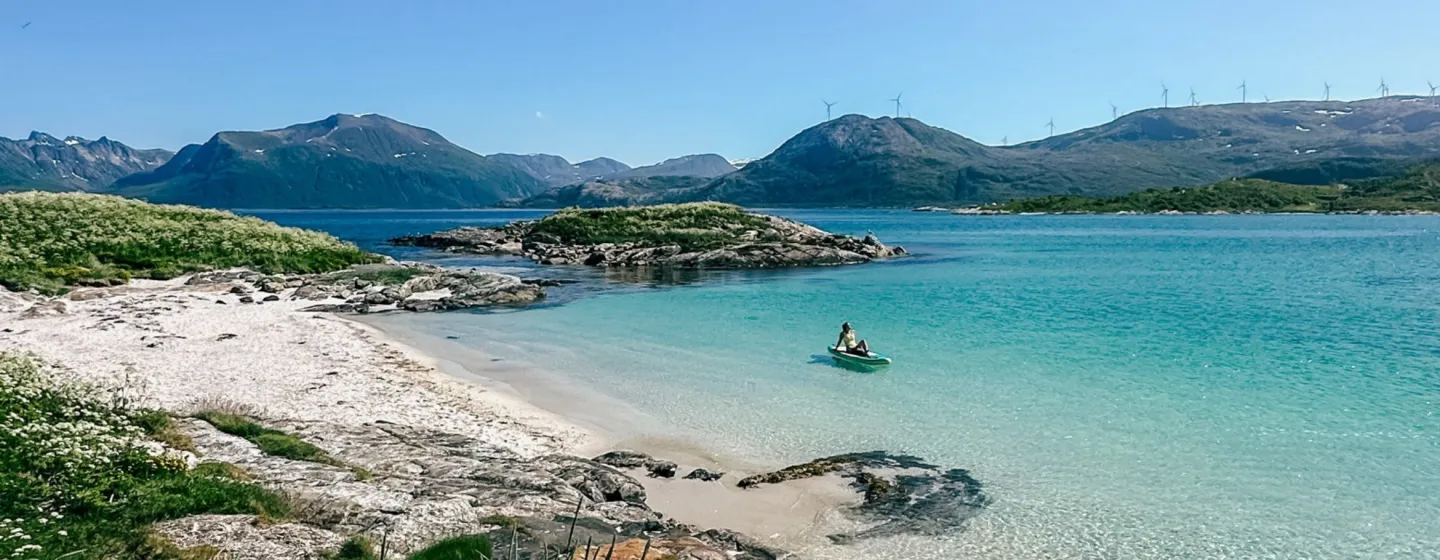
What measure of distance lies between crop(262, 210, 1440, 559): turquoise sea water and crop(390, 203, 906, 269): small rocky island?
21489mm

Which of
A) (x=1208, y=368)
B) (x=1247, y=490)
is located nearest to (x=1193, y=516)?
(x=1247, y=490)

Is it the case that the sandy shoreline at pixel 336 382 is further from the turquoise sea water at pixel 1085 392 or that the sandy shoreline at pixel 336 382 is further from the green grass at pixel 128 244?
the green grass at pixel 128 244

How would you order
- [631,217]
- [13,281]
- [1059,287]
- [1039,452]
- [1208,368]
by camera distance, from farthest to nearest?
1. [631,217]
2. [1059,287]
3. [13,281]
4. [1208,368]
5. [1039,452]

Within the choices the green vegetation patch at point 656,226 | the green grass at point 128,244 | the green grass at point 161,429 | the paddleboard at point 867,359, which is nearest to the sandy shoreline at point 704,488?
the green grass at point 161,429

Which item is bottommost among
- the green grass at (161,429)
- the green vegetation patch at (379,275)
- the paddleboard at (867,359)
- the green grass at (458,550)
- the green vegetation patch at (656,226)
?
the paddleboard at (867,359)

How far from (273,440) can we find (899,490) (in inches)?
459

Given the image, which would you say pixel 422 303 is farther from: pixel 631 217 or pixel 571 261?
pixel 631 217

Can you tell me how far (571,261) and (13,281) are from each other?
44300 millimetres

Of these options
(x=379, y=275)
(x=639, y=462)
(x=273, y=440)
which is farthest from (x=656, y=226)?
(x=273, y=440)

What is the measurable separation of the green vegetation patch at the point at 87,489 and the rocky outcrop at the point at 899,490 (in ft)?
30.2

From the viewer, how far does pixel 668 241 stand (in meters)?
87.9

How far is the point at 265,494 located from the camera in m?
12.0

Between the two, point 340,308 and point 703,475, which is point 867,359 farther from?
point 340,308

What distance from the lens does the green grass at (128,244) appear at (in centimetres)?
4547
